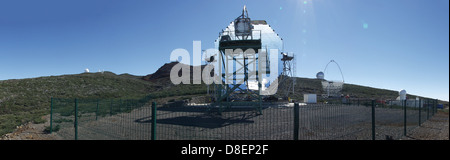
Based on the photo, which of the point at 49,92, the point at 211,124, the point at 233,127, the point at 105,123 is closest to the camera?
the point at 233,127

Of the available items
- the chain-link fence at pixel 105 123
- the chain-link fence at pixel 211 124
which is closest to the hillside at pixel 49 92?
the chain-link fence at pixel 105 123

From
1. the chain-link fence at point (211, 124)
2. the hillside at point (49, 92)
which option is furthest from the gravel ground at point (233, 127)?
the hillside at point (49, 92)

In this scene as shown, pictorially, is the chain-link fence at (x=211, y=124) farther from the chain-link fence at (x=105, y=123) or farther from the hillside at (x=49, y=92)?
the hillside at (x=49, y=92)

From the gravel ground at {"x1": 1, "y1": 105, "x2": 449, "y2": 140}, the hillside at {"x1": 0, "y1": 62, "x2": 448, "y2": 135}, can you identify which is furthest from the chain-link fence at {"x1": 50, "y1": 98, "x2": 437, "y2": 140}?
the hillside at {"x1": 0, "y1": 62, "x2": 448, "y2": 135}

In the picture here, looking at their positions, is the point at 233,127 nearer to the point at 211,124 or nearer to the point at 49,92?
the point at 211,124

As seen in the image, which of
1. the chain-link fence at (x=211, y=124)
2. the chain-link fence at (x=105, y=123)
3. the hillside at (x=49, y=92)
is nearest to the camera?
the chain-link fence at (x=211, y=124)

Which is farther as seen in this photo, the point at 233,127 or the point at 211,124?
the point at 211,124

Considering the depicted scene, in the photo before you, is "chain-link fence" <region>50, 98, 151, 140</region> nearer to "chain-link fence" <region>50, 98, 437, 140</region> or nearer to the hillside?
"chain-link fence" <region>50, 98, 437, 140</region>

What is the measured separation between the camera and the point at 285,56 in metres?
35.7

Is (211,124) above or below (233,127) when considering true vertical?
below

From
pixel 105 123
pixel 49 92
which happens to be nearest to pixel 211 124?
pixel 105 123

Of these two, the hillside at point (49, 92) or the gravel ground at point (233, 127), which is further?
the hillside at point (49, 92)

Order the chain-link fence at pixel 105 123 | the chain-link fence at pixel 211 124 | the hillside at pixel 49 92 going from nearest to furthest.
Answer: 1. the chain-link fence at pixel 211 124
2. the chain-link fence at pixel 105 123
3. the hillside at pixel 49 92
